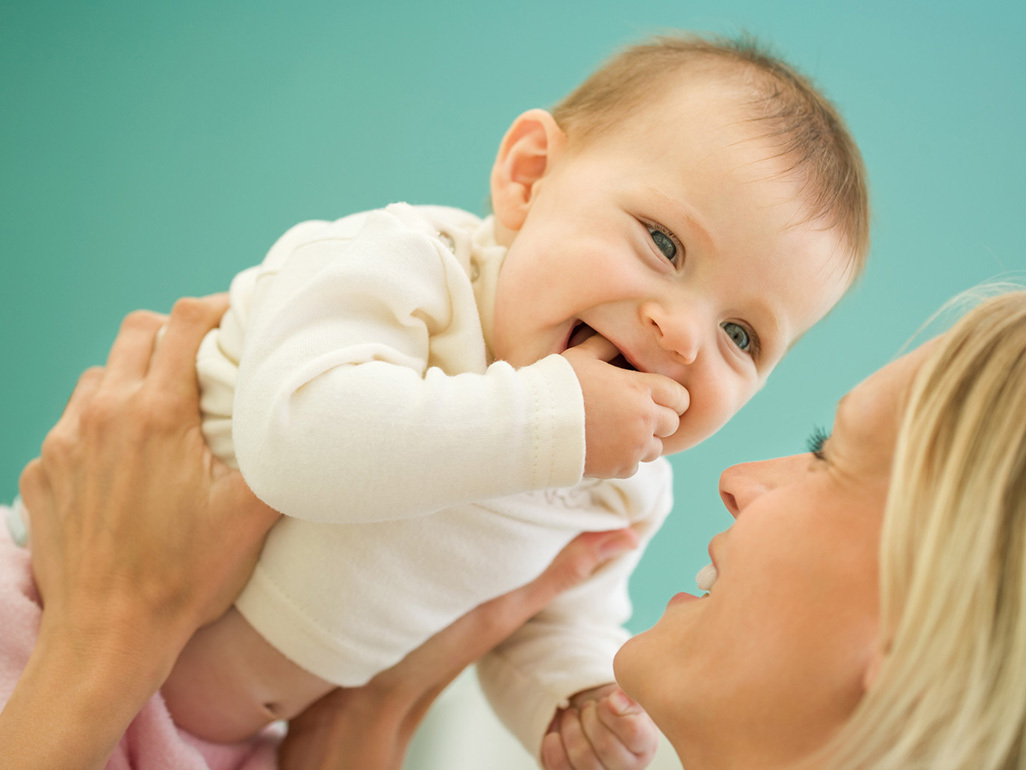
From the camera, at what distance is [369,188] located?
2053mm

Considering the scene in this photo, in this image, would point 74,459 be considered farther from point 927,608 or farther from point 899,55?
point 899,55

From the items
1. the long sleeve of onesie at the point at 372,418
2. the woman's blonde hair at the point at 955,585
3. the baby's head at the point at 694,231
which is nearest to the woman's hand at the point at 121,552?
the long sleeve of onesie at the point at 372,418

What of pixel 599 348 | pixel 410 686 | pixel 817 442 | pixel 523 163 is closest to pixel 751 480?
pixel 817 442

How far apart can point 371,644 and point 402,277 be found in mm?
436

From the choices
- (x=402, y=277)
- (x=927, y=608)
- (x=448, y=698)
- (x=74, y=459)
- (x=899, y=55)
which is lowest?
(x=448, y=698)

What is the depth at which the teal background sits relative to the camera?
172 cm

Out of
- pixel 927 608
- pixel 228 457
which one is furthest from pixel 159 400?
pixel 927 608

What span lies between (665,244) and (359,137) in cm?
139

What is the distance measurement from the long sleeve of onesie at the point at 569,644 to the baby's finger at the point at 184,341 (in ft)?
1.69

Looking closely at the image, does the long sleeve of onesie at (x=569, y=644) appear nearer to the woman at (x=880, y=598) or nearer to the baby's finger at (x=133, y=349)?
the woman at (x=880, y=598)

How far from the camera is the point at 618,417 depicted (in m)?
0.69

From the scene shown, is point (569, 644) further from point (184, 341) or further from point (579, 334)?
point (184, 341)

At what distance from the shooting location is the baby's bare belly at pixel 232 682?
0.95m

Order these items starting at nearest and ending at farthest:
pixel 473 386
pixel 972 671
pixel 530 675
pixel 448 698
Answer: pixel 972 671, pixel 473 386, pixel 530 675, pixel 448 698
